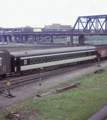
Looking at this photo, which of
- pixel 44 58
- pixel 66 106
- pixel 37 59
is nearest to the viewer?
pixel 66 106

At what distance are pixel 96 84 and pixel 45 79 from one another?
669 centimetres

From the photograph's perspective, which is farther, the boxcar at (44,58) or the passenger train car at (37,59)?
the boxcar at (44,58)

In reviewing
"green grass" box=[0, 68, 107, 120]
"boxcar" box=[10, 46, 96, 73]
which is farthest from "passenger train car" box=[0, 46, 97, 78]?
"green grass" box=[0, 68, 107, 120]

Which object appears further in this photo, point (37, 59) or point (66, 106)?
point (37, 59)

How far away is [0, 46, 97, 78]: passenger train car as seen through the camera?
2042 centimetres

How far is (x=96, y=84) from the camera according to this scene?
18.9m

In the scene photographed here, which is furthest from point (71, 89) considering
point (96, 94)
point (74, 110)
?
point (74, 110)

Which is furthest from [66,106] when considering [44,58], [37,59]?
[44,58]

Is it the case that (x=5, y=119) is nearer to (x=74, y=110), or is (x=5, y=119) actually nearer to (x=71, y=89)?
(x=74, y=110)

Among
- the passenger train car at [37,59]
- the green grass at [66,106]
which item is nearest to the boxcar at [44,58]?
the passenger train car at [37,59]

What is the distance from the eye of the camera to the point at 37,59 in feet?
79.0

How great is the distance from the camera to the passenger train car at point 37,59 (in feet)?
67.0

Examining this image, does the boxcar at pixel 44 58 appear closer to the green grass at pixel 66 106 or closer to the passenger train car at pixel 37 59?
the passenger train car at pixel 37 59

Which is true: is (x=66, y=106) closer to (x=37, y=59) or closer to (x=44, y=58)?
(x=37, y=59)
